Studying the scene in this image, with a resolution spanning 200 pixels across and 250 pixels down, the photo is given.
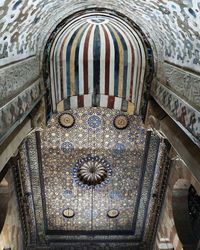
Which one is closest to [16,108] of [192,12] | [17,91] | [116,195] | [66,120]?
[17,91]

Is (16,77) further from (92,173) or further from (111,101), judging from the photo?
(92,173)

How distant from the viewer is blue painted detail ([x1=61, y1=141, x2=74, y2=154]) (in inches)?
218

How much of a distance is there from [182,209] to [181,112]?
2688 millimetres

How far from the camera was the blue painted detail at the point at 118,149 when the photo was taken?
5.59 metres

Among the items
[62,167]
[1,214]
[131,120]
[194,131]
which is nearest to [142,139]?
[131,120]

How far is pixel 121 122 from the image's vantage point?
216 inches

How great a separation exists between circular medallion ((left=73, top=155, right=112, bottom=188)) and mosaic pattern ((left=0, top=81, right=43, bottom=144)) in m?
2.12

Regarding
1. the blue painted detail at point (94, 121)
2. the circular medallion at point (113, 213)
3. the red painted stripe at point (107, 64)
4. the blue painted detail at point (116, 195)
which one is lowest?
the circular medallion at point (113, 213)

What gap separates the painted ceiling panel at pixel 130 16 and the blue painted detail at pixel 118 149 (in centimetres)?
215

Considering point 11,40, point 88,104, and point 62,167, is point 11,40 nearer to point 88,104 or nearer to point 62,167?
point 88,104

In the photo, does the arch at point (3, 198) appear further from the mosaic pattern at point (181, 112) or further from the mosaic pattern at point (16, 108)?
the mosaic pattern at point (181, 112)

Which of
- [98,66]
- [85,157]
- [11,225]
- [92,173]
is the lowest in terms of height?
[11,225]

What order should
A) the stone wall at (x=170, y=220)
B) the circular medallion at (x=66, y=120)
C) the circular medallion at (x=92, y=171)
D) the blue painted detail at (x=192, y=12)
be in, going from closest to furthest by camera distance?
the blue painted detail at (x=192, y=12) → the stone wall at (x=170, y=220) → the circular medallion at (x=66, y=120) → the circular medallion at (x=92, y=171)

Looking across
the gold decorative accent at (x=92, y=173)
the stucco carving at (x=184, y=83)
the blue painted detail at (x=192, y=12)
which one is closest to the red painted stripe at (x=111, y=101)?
the gold decorative accent at (x=92, y=173)
